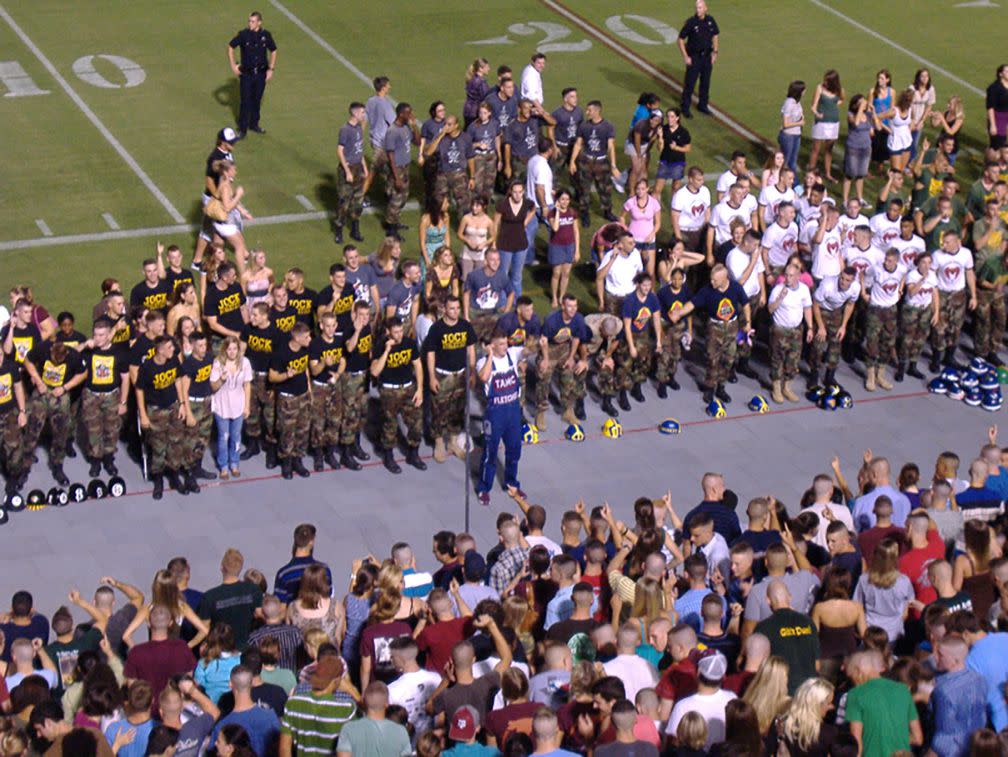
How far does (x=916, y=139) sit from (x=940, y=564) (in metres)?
13.9

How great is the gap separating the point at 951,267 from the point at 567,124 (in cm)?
582

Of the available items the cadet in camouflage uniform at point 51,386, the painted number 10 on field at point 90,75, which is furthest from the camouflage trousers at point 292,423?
the painted number 10 on field at point 90,75

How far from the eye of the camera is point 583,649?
11727 millimetres

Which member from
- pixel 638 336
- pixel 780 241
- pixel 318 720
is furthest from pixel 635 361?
pixel 318 720

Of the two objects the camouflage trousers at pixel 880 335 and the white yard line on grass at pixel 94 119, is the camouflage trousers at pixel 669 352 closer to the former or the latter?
the camouflage trousers at pixel 880 335

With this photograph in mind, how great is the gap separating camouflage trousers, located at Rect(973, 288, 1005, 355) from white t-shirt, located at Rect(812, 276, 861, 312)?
1.81 meters

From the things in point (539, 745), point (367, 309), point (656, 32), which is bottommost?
point (656, 32)

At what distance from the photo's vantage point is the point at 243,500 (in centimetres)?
1698

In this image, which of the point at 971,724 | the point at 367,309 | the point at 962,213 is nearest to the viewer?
the point at 971,724

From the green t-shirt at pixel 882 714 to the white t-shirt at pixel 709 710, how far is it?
0.82 m

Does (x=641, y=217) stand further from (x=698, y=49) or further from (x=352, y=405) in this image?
(x=698, y=49)

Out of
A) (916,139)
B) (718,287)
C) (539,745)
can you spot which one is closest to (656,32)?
(916,139)

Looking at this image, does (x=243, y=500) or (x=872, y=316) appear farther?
(x=872, y=316)

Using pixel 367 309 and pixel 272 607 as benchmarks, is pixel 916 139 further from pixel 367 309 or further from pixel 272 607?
pixel 272 607
